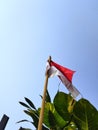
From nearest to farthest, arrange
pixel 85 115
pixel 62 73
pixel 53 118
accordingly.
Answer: pixel 85 115
pixel 53 118
pixel 62 73

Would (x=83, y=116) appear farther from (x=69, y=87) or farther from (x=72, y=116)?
(x=69, y=87)

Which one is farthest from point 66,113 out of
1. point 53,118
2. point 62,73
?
point 62,73

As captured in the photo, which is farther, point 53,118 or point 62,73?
point 62,73

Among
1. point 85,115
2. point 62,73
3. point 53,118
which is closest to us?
point 85,115

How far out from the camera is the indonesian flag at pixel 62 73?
834 centimetres

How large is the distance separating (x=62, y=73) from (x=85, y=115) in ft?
4.74

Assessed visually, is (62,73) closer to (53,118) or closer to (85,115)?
(53,118)

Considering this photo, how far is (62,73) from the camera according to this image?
8648 millimetres

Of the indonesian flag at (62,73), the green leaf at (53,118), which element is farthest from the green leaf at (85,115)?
the indonesian flag at (62,73)

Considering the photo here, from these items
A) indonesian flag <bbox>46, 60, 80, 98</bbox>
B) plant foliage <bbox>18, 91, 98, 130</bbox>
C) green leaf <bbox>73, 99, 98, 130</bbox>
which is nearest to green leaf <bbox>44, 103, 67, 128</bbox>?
plant foliage <bbox>18, 91, 98, 130</bbox>

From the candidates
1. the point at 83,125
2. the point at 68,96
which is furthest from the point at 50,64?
the point at 83,125

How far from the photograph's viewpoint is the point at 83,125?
7.69 meters

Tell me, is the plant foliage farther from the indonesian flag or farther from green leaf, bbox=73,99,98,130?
the indonesian flag

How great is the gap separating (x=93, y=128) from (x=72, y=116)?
1.66 feet
